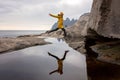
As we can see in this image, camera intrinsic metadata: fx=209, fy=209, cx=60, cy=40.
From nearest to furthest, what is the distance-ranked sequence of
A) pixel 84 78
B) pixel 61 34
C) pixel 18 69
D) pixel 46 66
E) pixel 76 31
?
pixel 84 78 → pixel 18 69 → pixel 46 66 → pixel 76 31 → pixel 61 34

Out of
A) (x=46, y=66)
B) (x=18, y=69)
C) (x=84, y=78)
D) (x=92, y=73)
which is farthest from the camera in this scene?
(x=46, y=66)

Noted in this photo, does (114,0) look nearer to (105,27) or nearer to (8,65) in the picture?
(105,27)

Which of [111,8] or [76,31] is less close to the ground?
[111,8]

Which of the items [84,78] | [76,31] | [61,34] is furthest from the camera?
[61,34]

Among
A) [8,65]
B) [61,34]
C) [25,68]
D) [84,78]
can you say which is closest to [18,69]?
[25,68]

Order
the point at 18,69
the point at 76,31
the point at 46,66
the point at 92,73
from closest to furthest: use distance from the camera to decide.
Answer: the point at 92,73 < the point at 18,69 < the point at 46,66 < the point at 76,31

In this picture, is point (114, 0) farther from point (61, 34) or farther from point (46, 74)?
point (61, 34)

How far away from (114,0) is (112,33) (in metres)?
1.94

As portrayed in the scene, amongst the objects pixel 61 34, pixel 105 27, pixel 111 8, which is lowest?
pixel 61 34

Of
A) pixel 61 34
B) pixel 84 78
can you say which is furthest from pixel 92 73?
pixel 61 34

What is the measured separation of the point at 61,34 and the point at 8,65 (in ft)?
98.8

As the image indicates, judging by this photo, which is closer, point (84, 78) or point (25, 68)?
point (84, 78)

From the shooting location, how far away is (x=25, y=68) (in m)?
12.1

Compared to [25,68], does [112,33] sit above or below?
above
